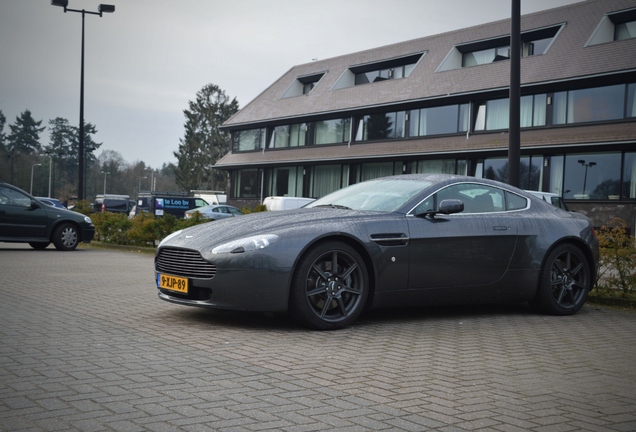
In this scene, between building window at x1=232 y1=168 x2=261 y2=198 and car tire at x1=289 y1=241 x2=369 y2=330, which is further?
building window at x1=232 y1=168 x2=261 y2=198

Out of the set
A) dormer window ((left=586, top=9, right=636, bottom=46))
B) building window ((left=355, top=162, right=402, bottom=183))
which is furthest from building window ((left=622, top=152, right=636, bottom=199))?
building window ((left=355, top=162, right=402, bottom=183))

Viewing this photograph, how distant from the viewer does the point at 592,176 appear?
28469 mm

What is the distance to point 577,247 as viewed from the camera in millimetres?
8156

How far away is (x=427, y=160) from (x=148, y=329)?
29.8 meters

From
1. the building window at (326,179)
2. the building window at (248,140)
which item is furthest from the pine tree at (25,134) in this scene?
the building window at (326,179)

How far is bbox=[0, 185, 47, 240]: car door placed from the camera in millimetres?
16922

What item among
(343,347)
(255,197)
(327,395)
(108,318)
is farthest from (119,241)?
(255,197)

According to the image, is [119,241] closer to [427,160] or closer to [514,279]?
[514,279]

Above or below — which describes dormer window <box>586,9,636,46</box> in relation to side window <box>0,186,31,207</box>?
above

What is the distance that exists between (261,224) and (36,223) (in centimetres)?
1258

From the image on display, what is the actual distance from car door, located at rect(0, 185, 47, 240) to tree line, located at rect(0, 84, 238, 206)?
32048mm

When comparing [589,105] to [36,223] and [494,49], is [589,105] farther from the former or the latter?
[36,223]

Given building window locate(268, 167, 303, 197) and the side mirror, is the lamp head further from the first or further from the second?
the side mirror

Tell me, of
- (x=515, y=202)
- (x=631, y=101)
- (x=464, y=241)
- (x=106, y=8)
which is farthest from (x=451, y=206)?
(x=106, y=8)
